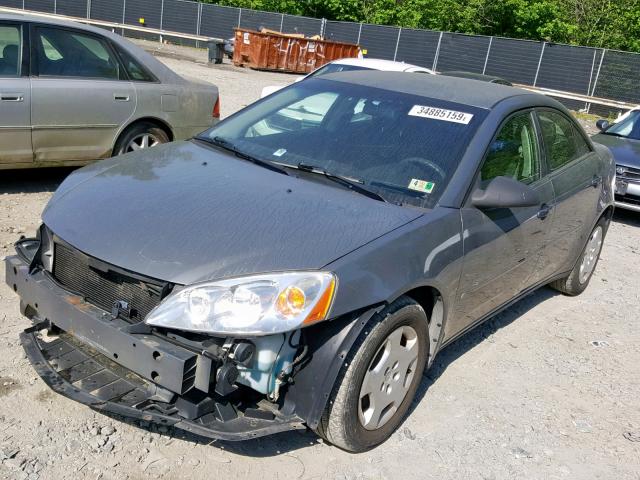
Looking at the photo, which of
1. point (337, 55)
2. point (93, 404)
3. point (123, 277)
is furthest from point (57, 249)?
point (337, 55)

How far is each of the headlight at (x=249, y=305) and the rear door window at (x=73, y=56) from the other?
13.9 ft

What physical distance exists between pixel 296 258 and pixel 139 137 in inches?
174

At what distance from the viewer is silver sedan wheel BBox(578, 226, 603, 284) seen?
562 centimetres

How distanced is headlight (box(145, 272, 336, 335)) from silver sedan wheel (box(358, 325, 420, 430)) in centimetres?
51

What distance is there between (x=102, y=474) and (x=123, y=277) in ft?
2.75

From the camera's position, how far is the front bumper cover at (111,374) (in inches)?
109

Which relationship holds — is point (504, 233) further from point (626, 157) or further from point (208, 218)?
point (626, 157)

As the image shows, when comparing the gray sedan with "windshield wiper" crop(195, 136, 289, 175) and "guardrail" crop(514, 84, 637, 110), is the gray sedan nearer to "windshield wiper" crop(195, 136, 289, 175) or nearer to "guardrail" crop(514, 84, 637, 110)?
"windshield wiper" crop(195, 136, 289, 175)

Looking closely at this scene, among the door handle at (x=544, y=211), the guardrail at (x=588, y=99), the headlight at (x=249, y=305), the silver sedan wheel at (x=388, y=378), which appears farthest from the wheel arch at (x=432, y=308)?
the guardrail at (x=588, y=99)

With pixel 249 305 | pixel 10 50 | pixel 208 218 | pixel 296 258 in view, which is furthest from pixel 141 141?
pixel 249 305

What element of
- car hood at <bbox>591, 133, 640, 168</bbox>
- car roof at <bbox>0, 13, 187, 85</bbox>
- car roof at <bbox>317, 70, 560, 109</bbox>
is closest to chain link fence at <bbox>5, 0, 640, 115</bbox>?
car hood at <bbox>591, 133, 640, 168</bbox>

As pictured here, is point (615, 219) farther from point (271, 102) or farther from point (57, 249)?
point (57, 249)

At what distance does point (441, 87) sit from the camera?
4.28 meters

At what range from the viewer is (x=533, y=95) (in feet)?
14.7
